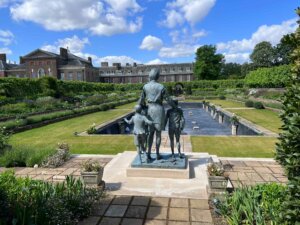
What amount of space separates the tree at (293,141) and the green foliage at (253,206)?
60 centimetres

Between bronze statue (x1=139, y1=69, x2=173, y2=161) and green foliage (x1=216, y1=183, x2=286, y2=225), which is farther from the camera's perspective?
bronze statue (x1=139, y1=69, x2=173, y2=161)

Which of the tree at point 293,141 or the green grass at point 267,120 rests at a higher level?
the tree at point 293,141

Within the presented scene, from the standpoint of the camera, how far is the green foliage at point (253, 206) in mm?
3906

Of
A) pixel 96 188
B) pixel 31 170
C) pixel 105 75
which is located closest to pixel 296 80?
pixel 96 188

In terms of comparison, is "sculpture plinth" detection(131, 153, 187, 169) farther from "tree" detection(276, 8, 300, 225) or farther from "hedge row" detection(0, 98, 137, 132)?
"hedge row" detection(0, 98, 137, 132)

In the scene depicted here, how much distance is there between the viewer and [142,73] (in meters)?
73.6

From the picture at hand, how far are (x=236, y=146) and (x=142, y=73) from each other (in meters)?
65.3

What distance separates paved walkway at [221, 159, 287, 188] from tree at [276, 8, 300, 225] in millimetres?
2651

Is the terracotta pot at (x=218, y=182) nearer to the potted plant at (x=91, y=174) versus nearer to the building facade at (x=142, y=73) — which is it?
the potted plant at (x=91, y=174)

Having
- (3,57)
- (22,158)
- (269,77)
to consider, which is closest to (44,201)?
(22,158)

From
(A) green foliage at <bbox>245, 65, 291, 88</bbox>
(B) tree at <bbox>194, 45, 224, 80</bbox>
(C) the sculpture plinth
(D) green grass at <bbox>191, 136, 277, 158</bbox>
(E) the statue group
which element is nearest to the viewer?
(E) the statue group

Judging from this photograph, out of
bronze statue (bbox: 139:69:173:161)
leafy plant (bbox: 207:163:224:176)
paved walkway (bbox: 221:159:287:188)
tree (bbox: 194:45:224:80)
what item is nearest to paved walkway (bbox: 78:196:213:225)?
leafy plant (bbox: 207:163:224:176)

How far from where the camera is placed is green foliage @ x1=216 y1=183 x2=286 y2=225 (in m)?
3.91

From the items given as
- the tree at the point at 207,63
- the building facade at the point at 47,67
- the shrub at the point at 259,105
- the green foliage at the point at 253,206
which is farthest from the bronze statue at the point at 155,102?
the tree at the point at 207,63
